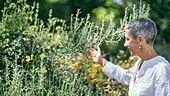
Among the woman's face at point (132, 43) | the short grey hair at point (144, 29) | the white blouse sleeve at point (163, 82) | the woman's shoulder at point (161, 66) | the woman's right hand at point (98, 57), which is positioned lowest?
the white blouse sleeve at point (163, 82)

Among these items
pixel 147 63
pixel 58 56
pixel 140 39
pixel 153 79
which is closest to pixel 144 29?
pixel 140 39

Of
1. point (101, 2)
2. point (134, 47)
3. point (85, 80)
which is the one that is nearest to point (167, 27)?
point (101, 2)

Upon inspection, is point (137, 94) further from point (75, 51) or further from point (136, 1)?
point (136, 1)

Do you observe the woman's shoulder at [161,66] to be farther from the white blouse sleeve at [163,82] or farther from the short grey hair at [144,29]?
the short grey hair at [144,29]

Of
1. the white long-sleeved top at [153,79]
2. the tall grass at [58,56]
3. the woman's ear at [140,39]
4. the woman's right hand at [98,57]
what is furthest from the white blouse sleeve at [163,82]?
the tall grass at [58,56]

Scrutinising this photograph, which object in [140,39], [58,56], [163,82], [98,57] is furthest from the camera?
[58,56]

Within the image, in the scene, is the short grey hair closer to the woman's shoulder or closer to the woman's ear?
the woman's ear

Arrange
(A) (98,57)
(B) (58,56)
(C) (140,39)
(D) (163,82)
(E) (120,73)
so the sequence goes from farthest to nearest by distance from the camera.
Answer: (B) (58,56) → (A) (98,57) → (E) (120,73) → (C) (140,39) → (D) (163,82)

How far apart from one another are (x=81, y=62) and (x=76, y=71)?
0.48ft

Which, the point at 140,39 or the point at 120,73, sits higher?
the point at 140,39

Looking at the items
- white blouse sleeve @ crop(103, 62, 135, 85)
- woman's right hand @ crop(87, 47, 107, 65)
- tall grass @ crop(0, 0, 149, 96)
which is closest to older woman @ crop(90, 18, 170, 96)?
white blouse sleeve @ crop(103, 62, 135, 85)

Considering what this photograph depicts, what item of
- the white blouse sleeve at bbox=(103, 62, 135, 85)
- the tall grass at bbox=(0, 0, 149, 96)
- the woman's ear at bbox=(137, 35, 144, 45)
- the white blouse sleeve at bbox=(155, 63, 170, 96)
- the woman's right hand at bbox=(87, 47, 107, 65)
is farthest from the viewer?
the tall grass at bbox=(0, 0, 149, 96)

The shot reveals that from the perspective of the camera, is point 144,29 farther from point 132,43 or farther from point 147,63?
point 147,63

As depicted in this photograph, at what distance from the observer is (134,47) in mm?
2262
